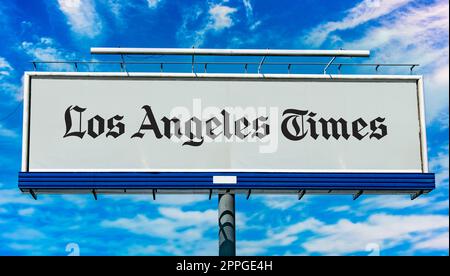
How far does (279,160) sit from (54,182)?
9111 millimetres

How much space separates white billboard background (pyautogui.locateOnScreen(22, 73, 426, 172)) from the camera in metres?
24.6

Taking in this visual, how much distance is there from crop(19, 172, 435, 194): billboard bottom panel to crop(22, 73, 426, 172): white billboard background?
1.41ft

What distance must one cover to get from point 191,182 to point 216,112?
322 cm

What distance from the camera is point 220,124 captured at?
82.2 feet

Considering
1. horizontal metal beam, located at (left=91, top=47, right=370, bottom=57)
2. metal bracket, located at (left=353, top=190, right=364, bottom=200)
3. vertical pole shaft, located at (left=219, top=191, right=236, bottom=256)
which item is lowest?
vertical pole shaft, located at (left=219, top=191, right=236, bottom=256)

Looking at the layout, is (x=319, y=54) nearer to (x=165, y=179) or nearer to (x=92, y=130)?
(x=165, y=179)

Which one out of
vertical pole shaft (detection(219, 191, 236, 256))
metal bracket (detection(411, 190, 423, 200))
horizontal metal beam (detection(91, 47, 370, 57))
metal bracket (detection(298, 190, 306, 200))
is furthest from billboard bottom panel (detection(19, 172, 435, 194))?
horizontal metal beam (detection(91, 47, 370, 57))

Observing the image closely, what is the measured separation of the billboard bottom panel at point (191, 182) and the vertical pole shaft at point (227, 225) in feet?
1.38

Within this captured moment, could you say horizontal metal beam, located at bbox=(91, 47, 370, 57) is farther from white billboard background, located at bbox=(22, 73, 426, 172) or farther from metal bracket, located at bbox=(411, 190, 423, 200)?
metal bracket, located at bbox=(411, 190, 423, 200)

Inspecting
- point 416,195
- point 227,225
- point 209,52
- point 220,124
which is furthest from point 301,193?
point 209,52

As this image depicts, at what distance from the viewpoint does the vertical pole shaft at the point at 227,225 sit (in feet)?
76.9

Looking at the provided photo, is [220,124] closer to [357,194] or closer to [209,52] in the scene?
[209,52]

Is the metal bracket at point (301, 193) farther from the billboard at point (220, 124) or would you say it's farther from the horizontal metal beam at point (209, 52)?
the horizontal metal beam at point (209, 52)

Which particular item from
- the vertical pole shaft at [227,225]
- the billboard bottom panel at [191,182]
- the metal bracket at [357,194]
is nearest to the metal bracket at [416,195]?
the billboard bottom panel at [191,182]
